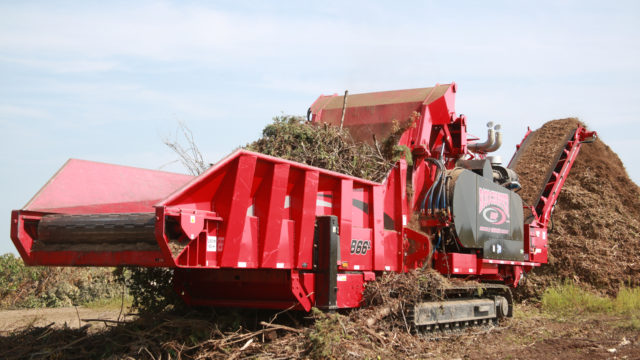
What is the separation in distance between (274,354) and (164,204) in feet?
6.97

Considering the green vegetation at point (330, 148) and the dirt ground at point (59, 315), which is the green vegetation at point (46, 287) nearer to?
the dirt ground at point (59, 315)

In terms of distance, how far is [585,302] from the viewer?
42.5 ft

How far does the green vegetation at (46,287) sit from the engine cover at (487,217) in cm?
806

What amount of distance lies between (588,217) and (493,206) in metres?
6.73

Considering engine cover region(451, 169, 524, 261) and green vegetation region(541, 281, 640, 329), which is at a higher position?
engine cover region(451, 169, 524, 261)

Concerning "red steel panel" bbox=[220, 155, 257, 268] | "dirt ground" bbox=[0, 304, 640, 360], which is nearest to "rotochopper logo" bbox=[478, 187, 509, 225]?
"dirt ground" bbox=[0, 304, 640, 360]

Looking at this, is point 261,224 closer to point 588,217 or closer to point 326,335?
point 326,335

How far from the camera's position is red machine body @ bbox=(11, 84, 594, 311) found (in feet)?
19.1

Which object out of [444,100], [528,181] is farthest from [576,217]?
[444,100]

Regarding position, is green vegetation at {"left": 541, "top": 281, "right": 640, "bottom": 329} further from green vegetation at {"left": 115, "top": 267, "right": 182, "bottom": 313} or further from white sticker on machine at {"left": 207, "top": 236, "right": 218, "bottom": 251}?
white sticker on machine at {"left": 207, "top": 236, "right": 218, "bottom": 251}

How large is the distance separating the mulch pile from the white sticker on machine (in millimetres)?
9741

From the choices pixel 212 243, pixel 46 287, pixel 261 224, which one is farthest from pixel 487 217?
pixel 46 287

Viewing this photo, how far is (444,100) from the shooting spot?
9766 mm

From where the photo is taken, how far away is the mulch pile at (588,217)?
46.6ft
